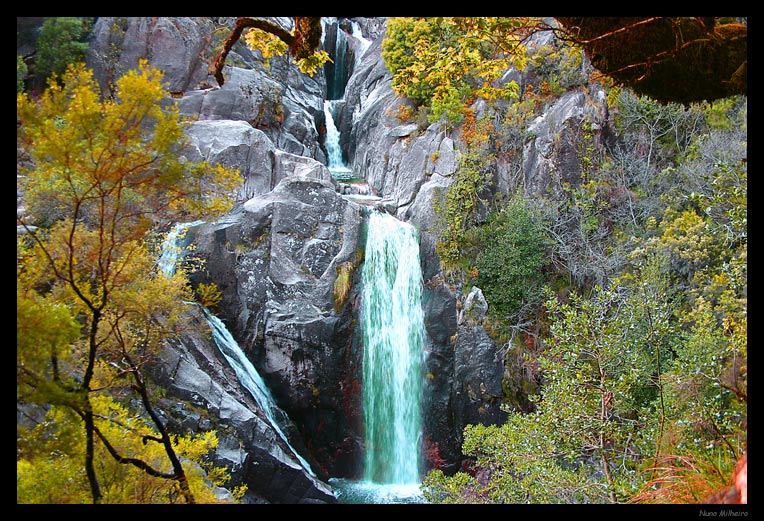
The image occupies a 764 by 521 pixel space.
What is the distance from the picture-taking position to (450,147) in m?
12.0

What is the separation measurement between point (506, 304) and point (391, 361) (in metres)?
2.97

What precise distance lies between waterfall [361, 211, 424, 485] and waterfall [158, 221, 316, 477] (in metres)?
1.81

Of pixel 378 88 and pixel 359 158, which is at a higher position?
pixel 378 88

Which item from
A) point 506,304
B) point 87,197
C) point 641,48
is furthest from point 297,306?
point 641,48

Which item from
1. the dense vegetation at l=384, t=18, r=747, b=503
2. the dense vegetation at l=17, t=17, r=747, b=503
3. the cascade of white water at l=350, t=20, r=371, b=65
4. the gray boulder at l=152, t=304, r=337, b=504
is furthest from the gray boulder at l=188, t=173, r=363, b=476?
the cascade of white water at l=350, t=20, r=371, b=65

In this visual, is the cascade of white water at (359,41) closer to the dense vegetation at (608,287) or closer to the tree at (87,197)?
the dense vegetation at (608,287)

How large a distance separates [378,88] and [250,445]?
12.6 metres

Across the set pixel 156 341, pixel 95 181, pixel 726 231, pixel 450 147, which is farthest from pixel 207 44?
pixel 726 231

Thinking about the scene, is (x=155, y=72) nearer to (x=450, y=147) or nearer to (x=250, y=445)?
(x=250, y=445)

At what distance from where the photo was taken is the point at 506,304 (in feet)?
34.6

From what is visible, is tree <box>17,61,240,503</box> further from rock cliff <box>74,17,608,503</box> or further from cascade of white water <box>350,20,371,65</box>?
cascade of white water <box>350,20,371,65</box>

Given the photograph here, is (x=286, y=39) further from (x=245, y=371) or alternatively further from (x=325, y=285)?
(x=245, y=371)

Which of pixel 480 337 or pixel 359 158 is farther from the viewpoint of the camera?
pixel 359 158
